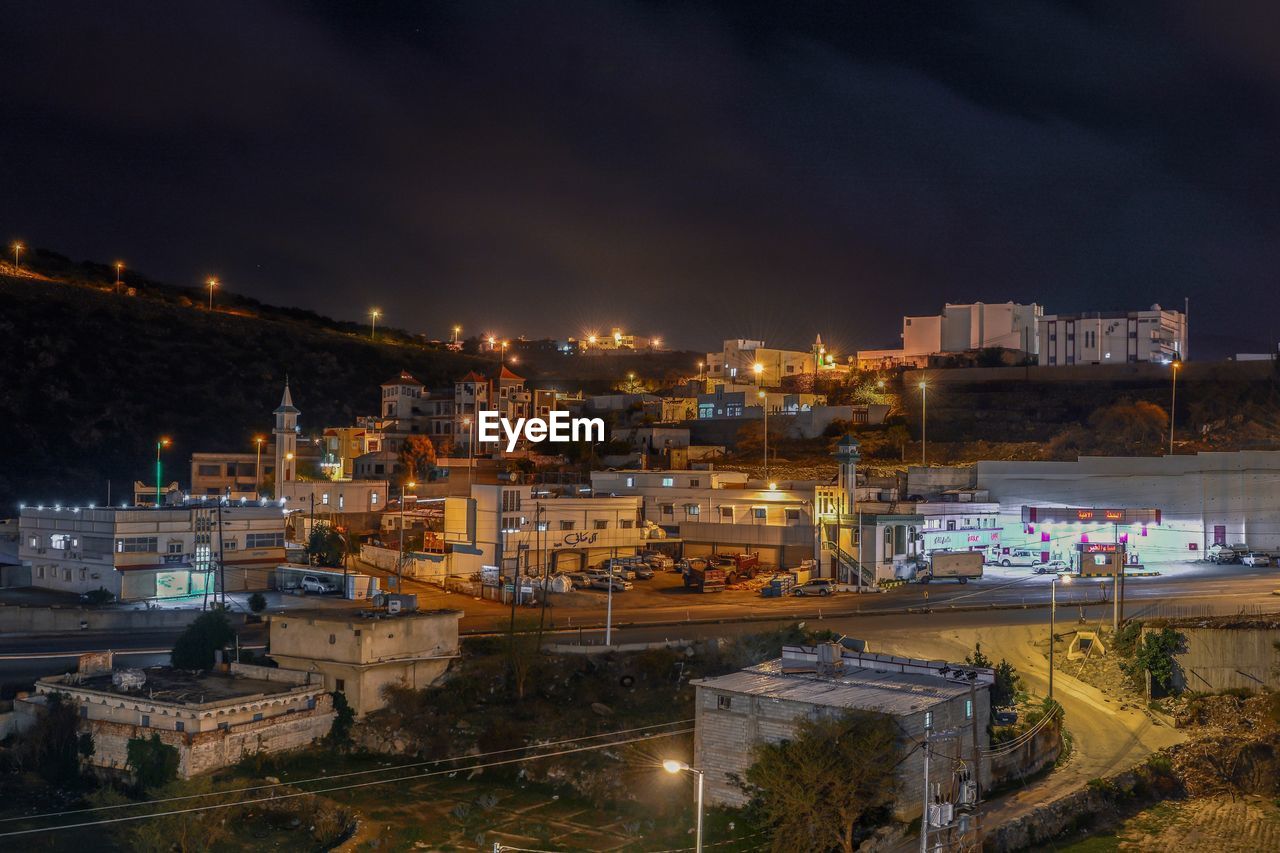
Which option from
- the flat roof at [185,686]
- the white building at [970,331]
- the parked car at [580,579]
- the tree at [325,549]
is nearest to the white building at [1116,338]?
the white building at [970,331]

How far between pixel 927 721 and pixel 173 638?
61.4 feet

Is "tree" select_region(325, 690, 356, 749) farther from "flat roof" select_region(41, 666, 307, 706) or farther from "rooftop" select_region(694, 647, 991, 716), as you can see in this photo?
"rooftop" select_region(694, 647, 991, 716)

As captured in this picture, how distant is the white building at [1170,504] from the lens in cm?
3656

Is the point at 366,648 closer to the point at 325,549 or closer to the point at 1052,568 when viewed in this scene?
the point at 325,549

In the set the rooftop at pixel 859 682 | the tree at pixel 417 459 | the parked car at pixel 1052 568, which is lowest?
the rooftop at pixel 859 682

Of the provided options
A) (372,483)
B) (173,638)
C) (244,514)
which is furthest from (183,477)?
(173,638)

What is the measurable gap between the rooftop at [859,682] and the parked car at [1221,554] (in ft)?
68.2

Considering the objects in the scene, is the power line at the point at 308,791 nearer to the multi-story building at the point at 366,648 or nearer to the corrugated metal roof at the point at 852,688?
the corrugated metal roof at the point at 852,688

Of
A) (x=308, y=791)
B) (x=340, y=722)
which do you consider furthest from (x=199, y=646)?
(x=308, y=791)

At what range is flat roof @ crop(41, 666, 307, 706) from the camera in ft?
68.0

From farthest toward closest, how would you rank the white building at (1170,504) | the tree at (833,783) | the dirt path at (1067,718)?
the white building at (1170,504) → the dirt path at (1067,718) → the tree at (833,783)

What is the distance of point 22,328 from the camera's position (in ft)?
230

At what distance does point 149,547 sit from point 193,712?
13799mm

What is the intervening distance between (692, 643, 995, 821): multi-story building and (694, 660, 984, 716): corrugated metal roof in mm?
16
